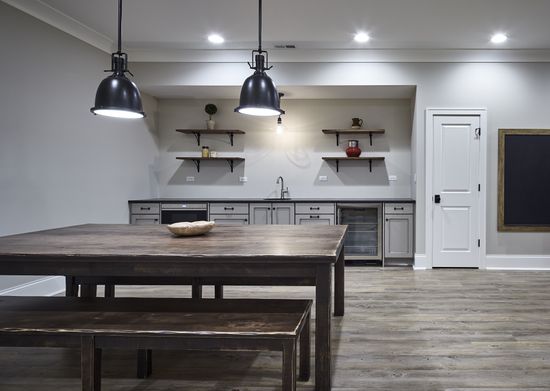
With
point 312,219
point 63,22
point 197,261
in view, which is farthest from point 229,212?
point 197,261

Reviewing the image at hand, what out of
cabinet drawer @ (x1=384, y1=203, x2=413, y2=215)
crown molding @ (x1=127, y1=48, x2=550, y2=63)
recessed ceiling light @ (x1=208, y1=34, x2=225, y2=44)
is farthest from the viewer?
cabinet drawer @ (x1=384, y1=203, x2=413, y2=215)

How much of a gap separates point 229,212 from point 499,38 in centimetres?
396

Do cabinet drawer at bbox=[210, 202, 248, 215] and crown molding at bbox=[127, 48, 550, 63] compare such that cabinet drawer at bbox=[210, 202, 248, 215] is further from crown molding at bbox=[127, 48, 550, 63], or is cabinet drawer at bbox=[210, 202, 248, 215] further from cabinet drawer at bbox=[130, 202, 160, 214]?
crown molding at bbox=[127, 48, 550, 63]

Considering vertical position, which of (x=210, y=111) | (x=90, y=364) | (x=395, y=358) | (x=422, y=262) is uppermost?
(x=210, y=111)

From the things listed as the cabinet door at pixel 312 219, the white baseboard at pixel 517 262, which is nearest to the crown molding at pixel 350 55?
the cabinet door at pixel 312 219

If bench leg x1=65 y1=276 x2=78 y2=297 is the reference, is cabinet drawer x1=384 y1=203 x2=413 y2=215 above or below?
above

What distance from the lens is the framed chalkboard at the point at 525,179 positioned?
5184mm

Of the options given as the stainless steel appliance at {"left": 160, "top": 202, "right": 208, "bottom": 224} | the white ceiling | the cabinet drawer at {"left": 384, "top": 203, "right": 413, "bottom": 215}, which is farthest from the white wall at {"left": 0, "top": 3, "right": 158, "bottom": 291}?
the cabinet drawer at {"left": 384, "top": 203, "right": 413, "bottom": 215}

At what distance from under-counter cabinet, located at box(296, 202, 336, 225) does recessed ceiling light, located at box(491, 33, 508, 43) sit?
282cm

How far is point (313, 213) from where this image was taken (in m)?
5.43

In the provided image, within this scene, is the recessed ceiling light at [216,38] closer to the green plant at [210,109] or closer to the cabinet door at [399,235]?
the green plant at [210,109]

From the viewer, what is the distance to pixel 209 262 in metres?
1.89

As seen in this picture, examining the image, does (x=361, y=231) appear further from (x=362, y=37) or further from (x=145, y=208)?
(x=145, y=208)

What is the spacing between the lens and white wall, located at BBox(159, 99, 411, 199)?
232 inches
